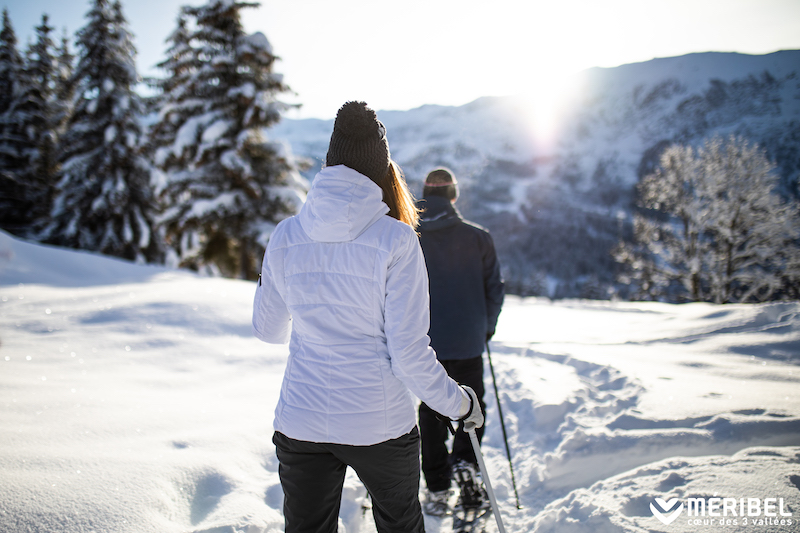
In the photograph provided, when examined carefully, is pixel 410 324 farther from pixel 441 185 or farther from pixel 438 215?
pixel 441 185

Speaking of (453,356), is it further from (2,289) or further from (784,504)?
(2,289)

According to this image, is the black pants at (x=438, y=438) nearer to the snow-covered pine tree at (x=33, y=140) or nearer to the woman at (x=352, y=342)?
the woman at (x=352, y=342)

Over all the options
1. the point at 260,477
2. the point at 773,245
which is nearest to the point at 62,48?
the point at 260,477

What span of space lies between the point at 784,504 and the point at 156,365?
16.8 feet

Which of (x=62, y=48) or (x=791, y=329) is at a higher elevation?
(x=62, y=48)

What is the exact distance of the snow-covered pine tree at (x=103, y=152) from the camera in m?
15.8

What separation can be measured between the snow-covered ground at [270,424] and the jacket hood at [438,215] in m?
1.91

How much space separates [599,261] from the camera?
73000mm

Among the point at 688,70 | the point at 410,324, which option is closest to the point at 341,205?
the point at 410,324

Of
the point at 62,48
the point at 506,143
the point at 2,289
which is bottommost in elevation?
the point at 2,289

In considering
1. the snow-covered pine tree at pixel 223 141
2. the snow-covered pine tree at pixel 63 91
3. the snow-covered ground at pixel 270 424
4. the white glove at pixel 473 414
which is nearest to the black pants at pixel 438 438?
the snow-covered ground at pixel 270 424

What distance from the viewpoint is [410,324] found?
1258 millimetres

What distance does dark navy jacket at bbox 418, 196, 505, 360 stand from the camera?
8.76 feet

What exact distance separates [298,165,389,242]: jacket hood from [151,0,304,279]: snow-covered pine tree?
38.6 feet
